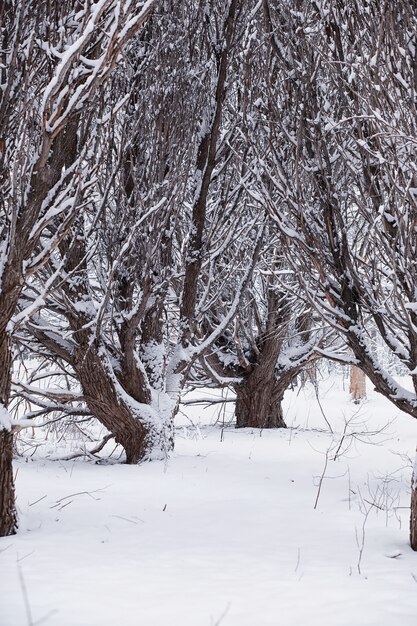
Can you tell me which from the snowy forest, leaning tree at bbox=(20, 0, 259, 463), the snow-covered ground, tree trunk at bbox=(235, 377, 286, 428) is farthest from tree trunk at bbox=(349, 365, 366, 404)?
leaning tree at bbox=(20, 0, 259, 463)

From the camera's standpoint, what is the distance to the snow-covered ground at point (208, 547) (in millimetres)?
2557

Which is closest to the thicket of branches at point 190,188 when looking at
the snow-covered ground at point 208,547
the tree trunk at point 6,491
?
the tree trunk at point 6,491

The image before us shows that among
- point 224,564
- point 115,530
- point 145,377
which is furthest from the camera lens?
point 145,377

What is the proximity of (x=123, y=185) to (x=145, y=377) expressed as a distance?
1.99 m

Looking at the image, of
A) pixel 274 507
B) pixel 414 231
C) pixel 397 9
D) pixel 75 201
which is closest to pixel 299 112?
pixel 397 9

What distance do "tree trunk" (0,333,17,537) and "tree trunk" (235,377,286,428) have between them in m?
6.15

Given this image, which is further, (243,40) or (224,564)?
(243,40)

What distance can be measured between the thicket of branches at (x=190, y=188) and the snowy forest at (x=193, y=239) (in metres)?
0.02

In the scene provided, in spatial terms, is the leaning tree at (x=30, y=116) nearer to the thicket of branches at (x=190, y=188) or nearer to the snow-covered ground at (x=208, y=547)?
the thicket of branches at (x=190, y=188)

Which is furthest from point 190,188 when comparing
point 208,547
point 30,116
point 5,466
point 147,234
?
point 208,547

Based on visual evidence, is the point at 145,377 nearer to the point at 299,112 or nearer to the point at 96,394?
the point at 96,394

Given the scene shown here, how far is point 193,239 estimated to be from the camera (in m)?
6.84

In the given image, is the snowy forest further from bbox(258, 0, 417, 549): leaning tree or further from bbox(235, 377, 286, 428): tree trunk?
bbox(235, 377, 286, 428): tree trunk

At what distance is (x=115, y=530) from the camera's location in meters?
3.88
